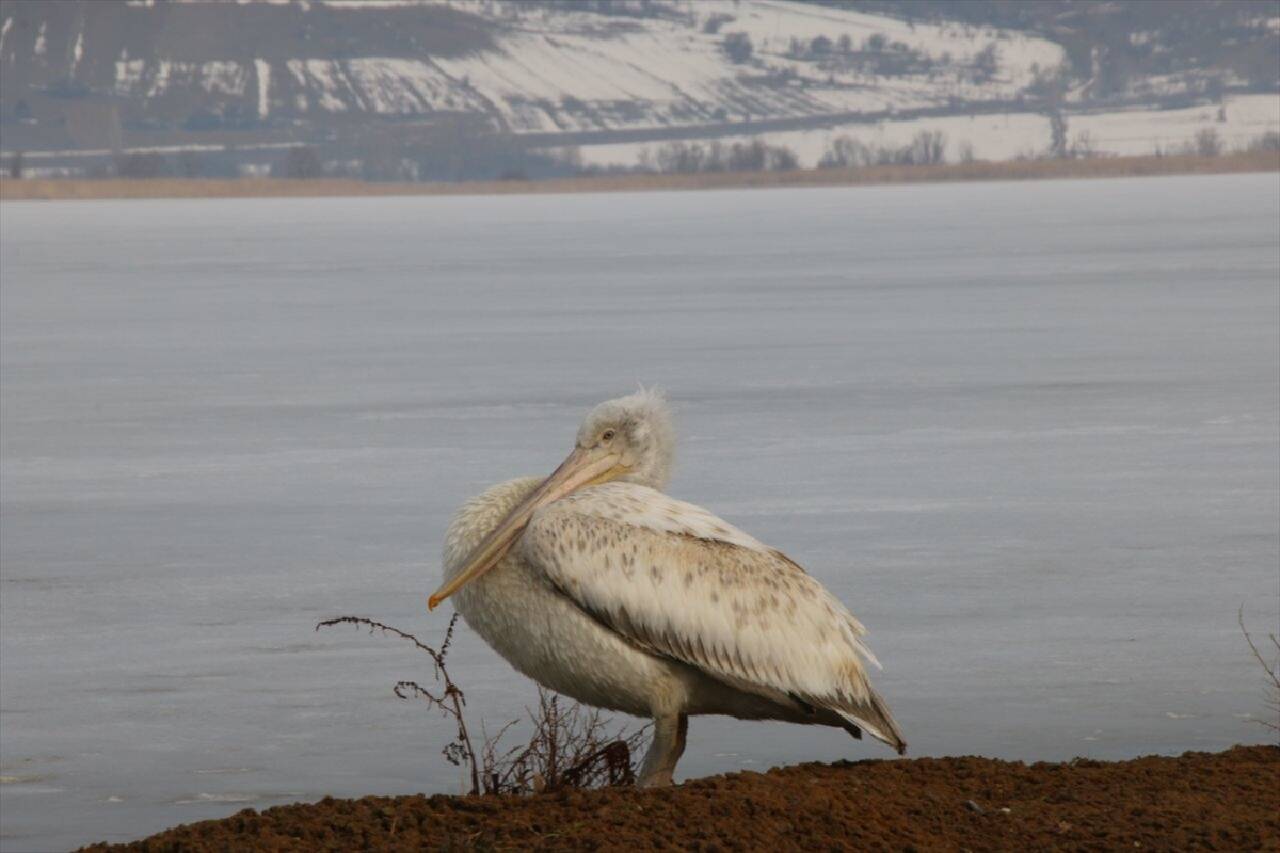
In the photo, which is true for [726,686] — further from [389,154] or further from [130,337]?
[389,154]

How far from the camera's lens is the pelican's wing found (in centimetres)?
468

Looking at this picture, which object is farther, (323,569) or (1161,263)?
(1161,263)

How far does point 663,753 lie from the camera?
4777 mm

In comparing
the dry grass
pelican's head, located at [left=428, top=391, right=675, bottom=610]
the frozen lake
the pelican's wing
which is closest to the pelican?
the pelican's wing

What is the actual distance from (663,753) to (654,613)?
0.33m

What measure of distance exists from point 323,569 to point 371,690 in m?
1.83

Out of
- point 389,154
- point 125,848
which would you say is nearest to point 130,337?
point 125,848

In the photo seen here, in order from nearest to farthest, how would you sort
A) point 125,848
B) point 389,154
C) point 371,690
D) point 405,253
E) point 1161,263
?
point 125,848 < point 371,690 < point 1161,263 < point 405,253 < point 389,154

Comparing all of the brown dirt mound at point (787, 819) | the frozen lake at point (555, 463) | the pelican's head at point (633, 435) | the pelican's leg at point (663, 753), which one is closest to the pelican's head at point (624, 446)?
the pelican's head at point (633, 435)

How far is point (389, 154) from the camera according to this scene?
194625 millimetres

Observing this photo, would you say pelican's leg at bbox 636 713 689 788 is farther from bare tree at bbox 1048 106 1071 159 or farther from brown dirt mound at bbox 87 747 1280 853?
bare tree at bbox 1048 106 1071 159

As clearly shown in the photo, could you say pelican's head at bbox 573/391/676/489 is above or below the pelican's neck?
above

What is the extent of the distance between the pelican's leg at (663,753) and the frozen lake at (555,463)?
1013 mm

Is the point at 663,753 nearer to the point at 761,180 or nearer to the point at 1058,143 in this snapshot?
the point at 761,180
